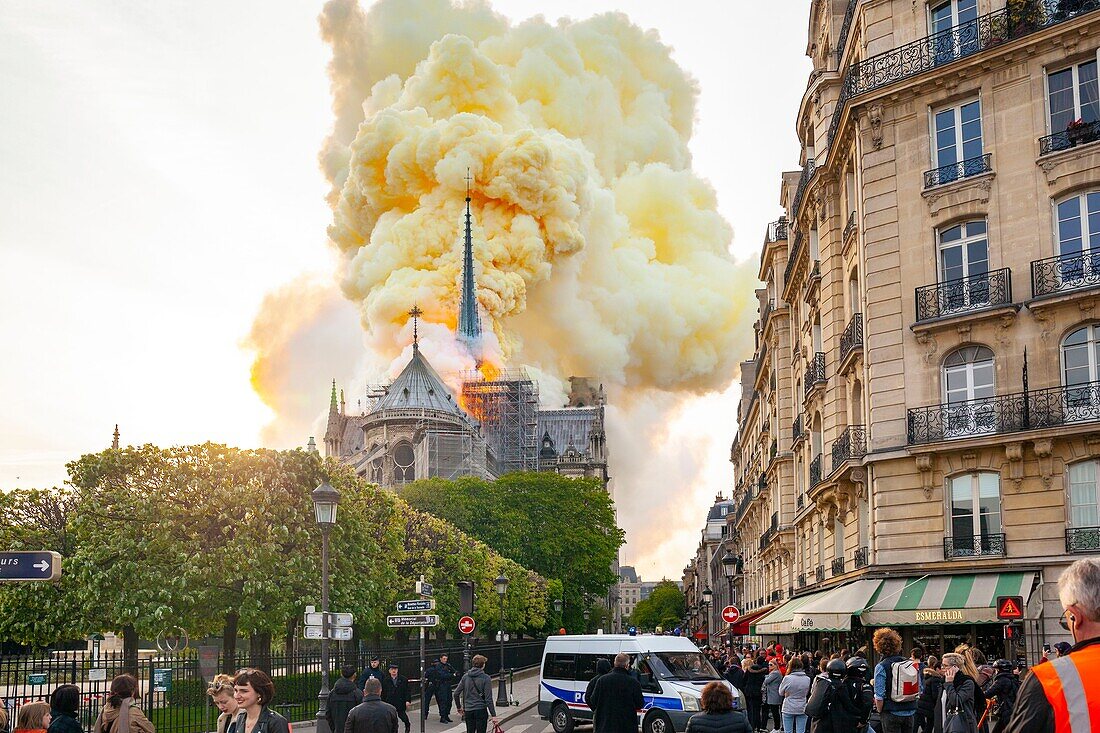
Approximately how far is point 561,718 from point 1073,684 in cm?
2652

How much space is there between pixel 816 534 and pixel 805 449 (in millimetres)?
4598

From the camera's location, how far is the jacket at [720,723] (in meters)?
9.90

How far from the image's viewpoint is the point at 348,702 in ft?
64.7

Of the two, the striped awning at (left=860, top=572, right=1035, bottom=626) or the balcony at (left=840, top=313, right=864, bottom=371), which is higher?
the balcony at (left=840, top=313, right=864, bottom=371)

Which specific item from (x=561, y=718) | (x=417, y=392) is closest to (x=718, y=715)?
(x=561, y=718)

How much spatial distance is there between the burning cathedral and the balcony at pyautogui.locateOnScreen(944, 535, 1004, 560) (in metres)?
83.6

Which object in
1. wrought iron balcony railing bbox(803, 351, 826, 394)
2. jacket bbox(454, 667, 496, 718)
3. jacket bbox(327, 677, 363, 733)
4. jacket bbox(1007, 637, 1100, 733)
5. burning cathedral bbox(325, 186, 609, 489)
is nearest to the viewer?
jacket bbox(1007, 637, 1100, 733)

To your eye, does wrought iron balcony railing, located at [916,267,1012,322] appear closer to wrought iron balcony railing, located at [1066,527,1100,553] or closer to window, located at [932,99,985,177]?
window, located at [932,99,985,177]

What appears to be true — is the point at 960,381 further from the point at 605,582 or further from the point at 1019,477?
the point at 605,582

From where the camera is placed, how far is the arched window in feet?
403

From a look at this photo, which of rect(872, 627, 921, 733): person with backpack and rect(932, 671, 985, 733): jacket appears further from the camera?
rect(872, 627, 921, 733): person with backpack

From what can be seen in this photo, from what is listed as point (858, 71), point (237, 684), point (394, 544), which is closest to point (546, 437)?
point (394, 544)

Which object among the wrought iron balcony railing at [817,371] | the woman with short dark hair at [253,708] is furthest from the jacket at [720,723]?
the wrought iron balcony railing at [817,371]

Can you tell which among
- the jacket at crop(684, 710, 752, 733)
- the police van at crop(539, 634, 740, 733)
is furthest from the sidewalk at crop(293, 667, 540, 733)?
the jacket at crop(684, 710, 752, 733)
